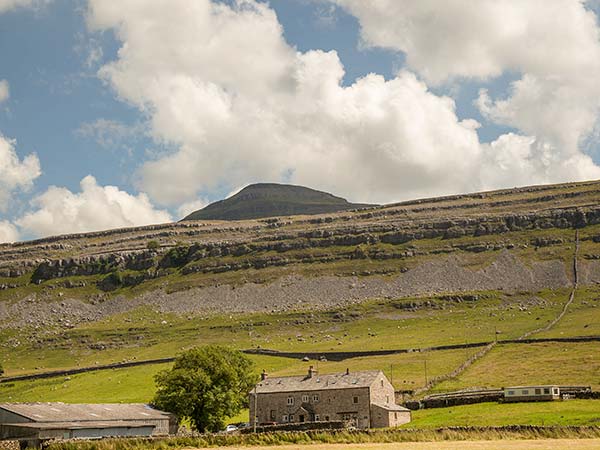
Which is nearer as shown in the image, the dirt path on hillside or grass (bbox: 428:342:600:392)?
the dirt path on hillside

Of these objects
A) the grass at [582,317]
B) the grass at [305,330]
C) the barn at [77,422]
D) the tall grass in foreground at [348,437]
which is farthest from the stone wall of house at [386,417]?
the grass at [305,330]

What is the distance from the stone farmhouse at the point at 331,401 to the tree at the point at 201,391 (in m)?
3.50

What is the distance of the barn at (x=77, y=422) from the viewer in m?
67.5

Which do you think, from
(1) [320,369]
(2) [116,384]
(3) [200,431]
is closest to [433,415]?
→ (3) [200,431]

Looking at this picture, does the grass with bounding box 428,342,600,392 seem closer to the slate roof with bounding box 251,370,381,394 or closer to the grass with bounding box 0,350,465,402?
the grass with bounding box 0,350,465,402

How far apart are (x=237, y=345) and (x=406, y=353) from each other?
144ft

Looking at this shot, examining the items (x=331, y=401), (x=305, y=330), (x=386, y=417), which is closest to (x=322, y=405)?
(x=331, y=401)

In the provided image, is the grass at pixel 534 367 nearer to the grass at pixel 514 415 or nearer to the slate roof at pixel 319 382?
the slate roof at pixel 319 382

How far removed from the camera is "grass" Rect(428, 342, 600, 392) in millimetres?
101000

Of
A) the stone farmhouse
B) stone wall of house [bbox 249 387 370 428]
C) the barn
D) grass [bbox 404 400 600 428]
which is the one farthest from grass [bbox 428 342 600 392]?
the barn

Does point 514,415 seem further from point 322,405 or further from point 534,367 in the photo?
point 534,367

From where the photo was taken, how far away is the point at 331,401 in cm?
8662

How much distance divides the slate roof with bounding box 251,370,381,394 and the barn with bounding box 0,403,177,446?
14.5 metres

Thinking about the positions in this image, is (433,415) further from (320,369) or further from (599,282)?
(599,282)
